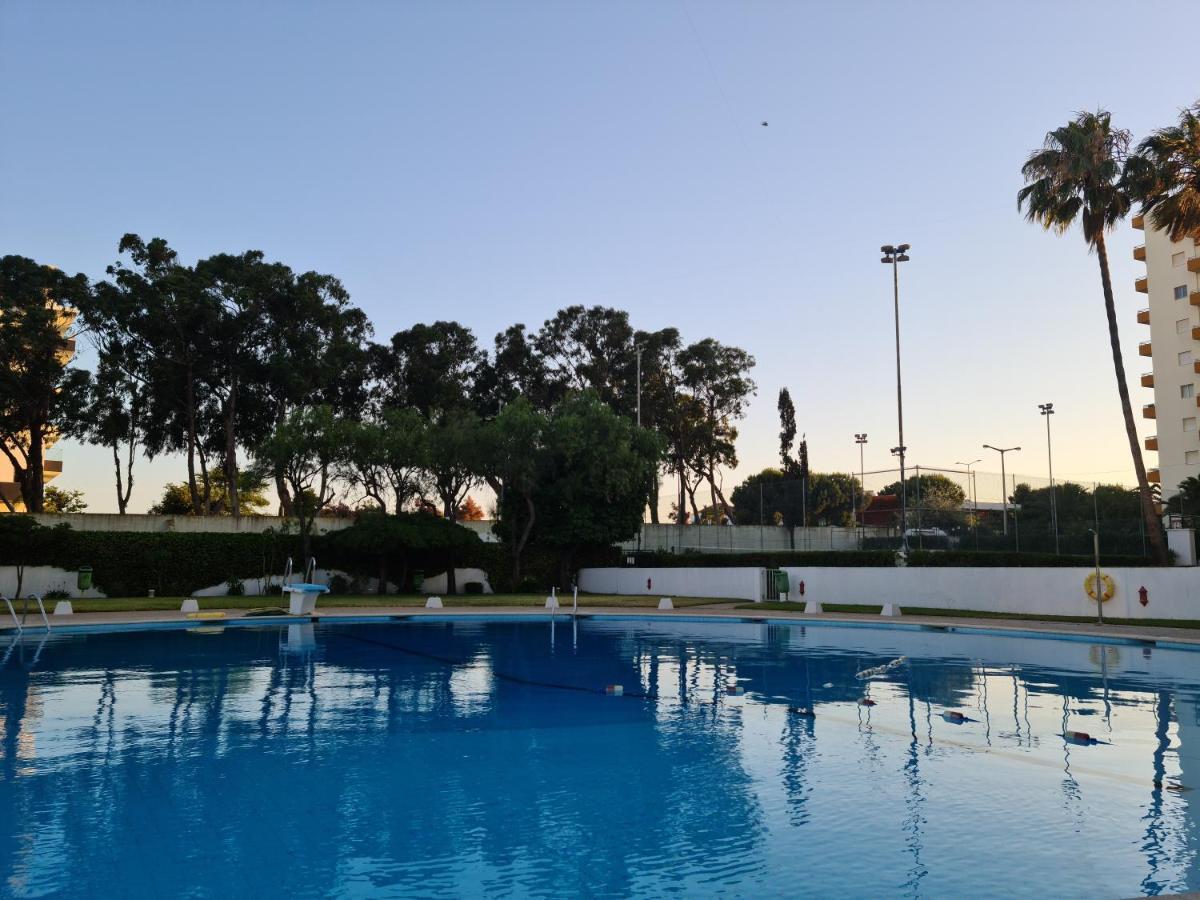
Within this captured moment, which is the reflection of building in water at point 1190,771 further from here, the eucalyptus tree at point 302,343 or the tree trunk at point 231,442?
the tree trunk at point 231,442

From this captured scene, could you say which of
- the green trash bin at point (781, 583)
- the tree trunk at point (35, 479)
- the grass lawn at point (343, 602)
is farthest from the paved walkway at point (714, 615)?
the tree trunk at point (35, 479)

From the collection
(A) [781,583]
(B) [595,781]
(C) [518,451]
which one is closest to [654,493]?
(C) [518,451]

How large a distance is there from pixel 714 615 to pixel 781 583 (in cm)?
741

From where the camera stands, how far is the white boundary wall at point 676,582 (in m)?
36.6

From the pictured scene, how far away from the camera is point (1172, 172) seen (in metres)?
27.3

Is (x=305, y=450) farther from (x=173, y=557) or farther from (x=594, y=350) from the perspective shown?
(x=594, y=350)

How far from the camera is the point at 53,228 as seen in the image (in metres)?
31.3

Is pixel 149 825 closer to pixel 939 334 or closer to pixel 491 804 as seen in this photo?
pixel 491 804

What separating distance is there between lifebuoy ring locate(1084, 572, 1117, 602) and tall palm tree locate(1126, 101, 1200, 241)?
35.6 ft

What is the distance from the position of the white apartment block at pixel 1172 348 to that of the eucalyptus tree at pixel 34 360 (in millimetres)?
68134

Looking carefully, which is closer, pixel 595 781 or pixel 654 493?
pixel 595 781

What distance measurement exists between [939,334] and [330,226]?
2284 centimetres

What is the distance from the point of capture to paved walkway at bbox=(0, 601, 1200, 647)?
857 inches

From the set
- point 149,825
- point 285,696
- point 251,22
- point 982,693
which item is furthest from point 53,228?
point 982,693
